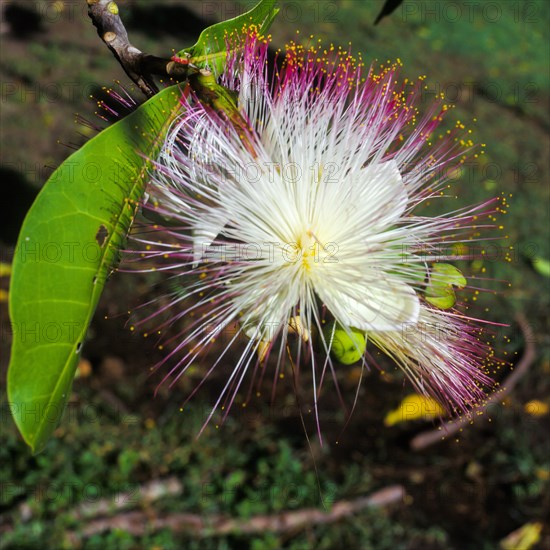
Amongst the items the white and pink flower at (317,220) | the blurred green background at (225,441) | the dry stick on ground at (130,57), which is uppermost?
the dry stick on ground at (130,57)

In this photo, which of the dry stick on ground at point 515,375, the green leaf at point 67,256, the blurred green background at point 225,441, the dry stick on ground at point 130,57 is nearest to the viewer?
the green leaf at point 67,256

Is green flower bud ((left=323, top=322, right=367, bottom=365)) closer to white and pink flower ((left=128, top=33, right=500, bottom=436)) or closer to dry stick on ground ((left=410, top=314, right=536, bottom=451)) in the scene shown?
white and pink flower ((left=128, top=33, right=500, bottom=436))

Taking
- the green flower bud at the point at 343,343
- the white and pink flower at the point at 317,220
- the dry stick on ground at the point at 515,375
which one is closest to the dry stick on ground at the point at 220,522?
the dry stick on ground at the point at 515,375

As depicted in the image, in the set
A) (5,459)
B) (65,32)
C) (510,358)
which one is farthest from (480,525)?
(65,32)

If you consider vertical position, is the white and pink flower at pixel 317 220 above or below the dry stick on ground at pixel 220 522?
above

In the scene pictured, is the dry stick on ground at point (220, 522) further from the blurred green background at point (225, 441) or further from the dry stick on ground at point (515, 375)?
the dry stick on ground at point (515, 375)

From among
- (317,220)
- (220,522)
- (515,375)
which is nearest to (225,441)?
(220,522)

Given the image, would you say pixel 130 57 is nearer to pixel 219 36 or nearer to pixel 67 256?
pixel 219 36
